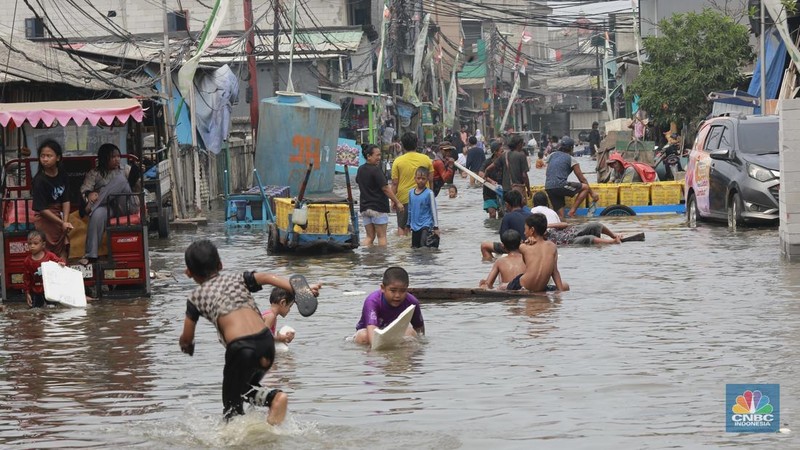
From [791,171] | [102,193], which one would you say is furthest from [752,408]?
[102,193]

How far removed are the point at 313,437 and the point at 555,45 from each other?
148 metres

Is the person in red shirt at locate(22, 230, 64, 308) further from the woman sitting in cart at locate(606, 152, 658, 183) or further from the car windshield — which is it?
the woman sitting in cart at locate(606, 152, 658, 183)

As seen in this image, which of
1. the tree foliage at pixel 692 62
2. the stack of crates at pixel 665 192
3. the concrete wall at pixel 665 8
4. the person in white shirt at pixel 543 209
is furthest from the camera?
the concrete wall at pixel 665 8

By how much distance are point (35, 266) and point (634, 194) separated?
14.6 metres

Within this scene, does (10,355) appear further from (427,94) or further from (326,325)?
(427,94)

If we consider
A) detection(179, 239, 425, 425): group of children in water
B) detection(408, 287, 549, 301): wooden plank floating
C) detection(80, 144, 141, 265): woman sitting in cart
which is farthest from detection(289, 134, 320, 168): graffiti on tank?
detection(179, 239, 425, 425): group of children in water

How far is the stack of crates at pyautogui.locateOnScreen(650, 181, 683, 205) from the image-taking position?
86.5 ft

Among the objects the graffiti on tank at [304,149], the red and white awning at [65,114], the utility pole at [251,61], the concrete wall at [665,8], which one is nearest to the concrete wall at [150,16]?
the concrete wall at [665,8]

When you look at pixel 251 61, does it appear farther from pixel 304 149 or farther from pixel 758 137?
pixel 758 137

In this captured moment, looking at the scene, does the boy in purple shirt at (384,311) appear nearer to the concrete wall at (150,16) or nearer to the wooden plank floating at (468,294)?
the wooden plank floating at (468,294)

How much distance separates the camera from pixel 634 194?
2628 cm

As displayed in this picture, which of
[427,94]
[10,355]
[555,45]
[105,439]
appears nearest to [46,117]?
[10,355]

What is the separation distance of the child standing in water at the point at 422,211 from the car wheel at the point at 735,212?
4610 millimetres

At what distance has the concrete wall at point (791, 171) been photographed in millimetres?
15680
